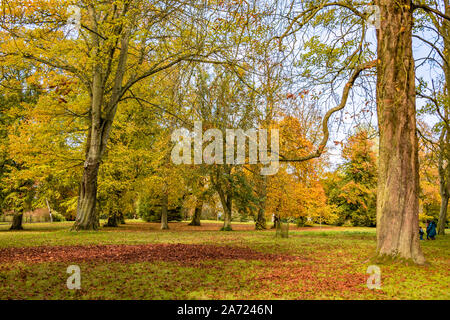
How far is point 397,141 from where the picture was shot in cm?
694

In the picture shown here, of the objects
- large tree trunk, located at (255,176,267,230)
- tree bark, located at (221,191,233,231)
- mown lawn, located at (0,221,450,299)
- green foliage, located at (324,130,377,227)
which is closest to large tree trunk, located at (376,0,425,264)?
mown lawn, located at (0,221,450,299)

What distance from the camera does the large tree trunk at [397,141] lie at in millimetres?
6723

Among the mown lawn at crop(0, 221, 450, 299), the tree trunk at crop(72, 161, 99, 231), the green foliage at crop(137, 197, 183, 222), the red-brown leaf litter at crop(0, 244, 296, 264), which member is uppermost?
the tree trunk at crop(72, 161, 99, 231)

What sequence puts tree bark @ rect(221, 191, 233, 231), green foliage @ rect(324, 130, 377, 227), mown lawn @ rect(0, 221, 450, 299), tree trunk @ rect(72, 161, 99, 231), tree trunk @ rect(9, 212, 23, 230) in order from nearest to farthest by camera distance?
mown lawn @ rect(0, 221, 450, 299)
tree trunk @ rect(72, 161, 99, 231)
tree trunk @ rect(9, 212, 23, 230)
tree bark @ rect(221, 191, 233, 231)
green foliage @ rect(324, 130, 377, 227)

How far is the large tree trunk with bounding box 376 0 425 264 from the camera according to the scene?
6723mm

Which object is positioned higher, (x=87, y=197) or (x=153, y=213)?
(x=87, y=197)

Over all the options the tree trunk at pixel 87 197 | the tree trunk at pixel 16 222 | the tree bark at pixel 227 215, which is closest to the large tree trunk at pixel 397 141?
the tree trunk at pixel 87 197

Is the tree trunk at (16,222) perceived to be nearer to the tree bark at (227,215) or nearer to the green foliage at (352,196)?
the tree bark at (227,215)

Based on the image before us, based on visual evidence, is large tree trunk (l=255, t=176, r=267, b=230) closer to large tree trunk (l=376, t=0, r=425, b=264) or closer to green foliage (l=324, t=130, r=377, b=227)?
green foliage (l=324, t=130, r=377, b=227)

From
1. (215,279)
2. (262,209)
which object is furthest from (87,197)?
(262,209)

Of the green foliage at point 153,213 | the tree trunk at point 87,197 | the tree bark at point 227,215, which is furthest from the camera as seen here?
the green foliage at point 153,213

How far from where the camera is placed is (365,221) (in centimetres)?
3594

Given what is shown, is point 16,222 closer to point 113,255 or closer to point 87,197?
point 87,197
